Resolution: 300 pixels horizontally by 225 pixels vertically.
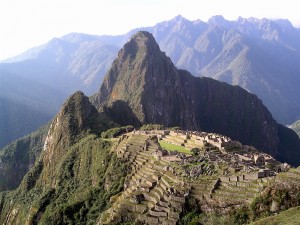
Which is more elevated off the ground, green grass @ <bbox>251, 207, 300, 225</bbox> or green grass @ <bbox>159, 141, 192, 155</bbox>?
green grass @ <bbox>251, 207, 300, 225</bbox>

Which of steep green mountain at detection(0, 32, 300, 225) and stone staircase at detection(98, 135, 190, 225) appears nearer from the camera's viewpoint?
steep green mountain at detection(0, 32, 300, 225)

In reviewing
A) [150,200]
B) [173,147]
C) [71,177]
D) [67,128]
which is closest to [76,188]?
[71,177]

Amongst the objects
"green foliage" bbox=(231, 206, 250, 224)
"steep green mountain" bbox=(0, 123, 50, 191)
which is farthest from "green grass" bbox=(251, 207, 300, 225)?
"steep green mountain" bbox=(0, 123, 50, 191)

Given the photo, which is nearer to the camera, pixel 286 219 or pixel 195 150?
pixel 286 219

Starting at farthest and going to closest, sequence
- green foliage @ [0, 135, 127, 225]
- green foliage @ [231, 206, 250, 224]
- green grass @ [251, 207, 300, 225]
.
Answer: green foliage @ [0, 135, 127, 225], green foliage @ [231, 206, 250, 224], green grass @ [251, 207, 300, 225]

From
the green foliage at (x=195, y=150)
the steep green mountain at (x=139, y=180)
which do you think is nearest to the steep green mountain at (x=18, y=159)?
the steep green mountain at (x=139, y=180)

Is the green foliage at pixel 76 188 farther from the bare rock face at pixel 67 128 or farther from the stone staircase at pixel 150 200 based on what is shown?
the stone staircase at pixel 150 200

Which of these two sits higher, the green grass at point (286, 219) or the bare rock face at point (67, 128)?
the green grass at point (286, 219)

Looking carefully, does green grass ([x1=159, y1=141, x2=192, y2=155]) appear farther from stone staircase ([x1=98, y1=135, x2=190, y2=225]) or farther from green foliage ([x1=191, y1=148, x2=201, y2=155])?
stone staircase ([x1=98, y1=135, x2=190, y2=225])

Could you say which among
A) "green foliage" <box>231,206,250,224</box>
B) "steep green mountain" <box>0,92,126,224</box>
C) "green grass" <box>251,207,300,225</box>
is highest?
"green grass" <box>251,207,300,225</box>

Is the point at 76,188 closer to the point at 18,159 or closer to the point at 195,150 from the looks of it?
the point at 195,150

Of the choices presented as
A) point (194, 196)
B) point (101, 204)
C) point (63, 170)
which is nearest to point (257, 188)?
point (194, 196)
